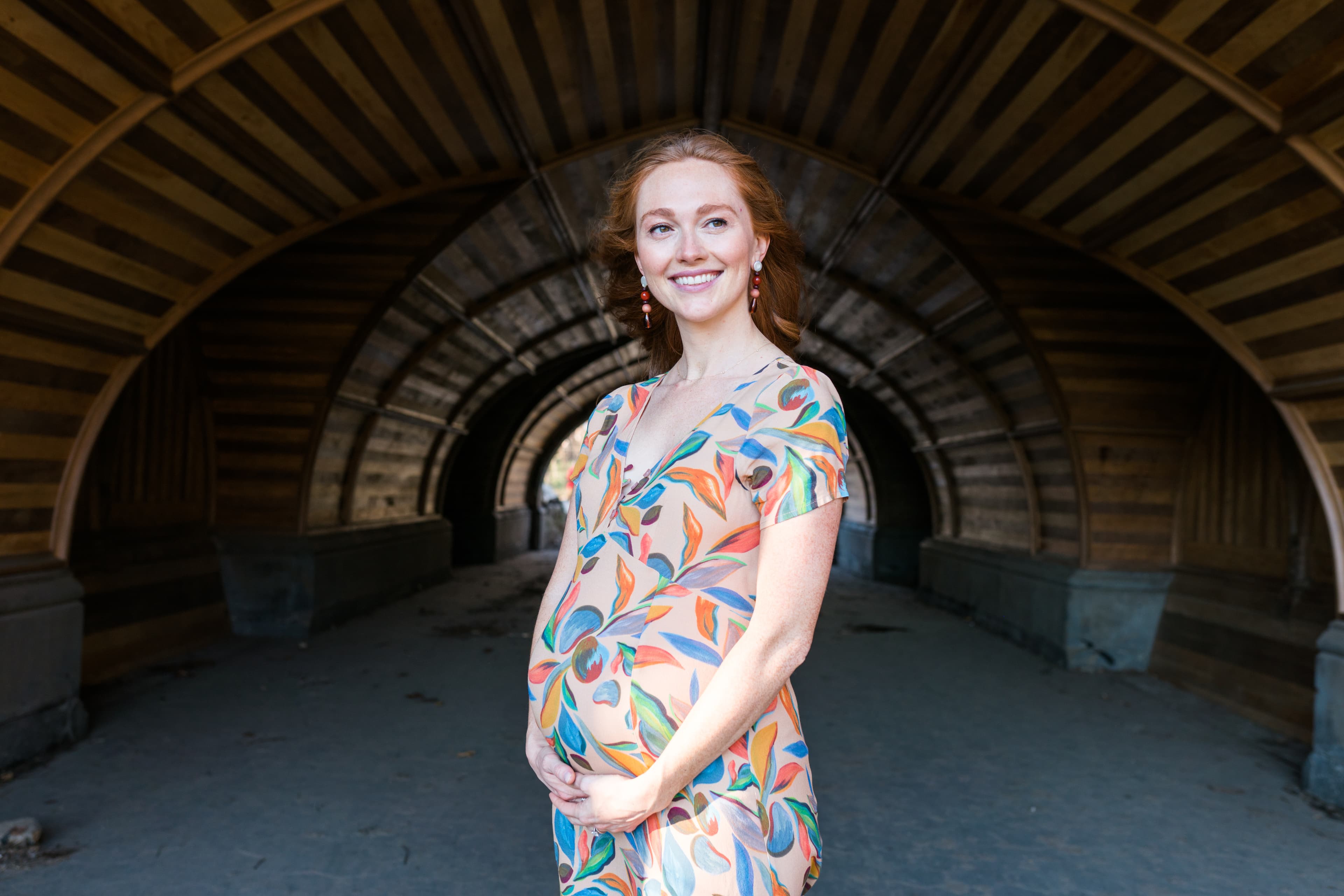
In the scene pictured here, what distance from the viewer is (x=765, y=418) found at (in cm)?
128

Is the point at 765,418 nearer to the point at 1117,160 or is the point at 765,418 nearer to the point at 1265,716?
the point at 1117,160

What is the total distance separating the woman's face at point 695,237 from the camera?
1.36m

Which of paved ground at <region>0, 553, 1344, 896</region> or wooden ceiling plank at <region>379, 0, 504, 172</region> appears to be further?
wooden ceiling plank at <region>379, 0, 504, 172</region>

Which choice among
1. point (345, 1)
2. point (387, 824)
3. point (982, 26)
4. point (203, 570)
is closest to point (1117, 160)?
point (982, 26)

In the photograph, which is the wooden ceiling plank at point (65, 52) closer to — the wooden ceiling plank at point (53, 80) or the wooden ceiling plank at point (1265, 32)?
the wooden ceiling plank at point (53, 80)

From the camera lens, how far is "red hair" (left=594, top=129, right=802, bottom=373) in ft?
4.59

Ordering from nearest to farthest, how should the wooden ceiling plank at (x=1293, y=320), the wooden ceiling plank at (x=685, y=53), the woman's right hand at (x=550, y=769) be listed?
1. the woman's right hand at (x=550, y=769)
2. the wooden ceiling plank at (x=1293, y=320)
3. the wooden ceiling plank at (x=685, y=53)

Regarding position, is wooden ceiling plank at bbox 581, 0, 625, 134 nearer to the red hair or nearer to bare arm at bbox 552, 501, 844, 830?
the red hair

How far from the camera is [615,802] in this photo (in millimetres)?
1168

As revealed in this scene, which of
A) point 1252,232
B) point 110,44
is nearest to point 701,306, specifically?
point 110,44

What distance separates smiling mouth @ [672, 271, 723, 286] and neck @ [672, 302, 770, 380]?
0.24ft

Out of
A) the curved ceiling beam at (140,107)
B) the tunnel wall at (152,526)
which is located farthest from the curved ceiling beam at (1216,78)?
the tunnel wall at (152,526)

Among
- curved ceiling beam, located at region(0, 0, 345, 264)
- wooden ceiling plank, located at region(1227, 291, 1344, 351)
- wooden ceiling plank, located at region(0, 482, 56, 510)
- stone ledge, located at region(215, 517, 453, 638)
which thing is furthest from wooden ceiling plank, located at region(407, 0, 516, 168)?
wooden ceiling plank, located at region(1227, 291, 1344, 351)

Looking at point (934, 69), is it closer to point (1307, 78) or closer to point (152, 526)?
point (1307, 78)
